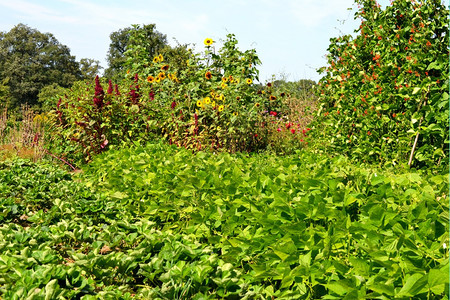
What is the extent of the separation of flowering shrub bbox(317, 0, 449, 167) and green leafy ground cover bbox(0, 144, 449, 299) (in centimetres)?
163

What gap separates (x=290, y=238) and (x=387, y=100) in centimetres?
340

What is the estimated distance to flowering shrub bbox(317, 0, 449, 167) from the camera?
4.34m

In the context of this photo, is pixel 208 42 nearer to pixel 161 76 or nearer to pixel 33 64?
pixel 161 76

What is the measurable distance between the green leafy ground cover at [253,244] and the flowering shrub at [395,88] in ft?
5.36

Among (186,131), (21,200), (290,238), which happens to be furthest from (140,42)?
(290,238)

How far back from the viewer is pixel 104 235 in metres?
2.59

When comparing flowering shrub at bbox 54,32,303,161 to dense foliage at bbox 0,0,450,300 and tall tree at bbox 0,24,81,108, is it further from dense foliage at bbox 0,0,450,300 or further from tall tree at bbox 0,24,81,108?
tall tree at bbox 0,24,81,108

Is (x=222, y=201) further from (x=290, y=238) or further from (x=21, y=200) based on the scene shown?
(x=21, y=200)

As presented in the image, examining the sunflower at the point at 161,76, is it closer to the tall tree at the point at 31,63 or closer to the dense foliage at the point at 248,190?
the dense foliage at the point at 248,190

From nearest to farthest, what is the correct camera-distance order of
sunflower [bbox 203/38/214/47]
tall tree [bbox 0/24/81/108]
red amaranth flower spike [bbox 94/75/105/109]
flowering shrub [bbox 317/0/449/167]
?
1. flowering shrub [bbox 317/0/449/167]
2. red amaranth flower spike [bbox 94/75/105/109]
3. sunflower [bbox 203/38/214/47]
4. tall tree [bbox 0/24/81/108]

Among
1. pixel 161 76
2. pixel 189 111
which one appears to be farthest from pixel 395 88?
pixel 161 76

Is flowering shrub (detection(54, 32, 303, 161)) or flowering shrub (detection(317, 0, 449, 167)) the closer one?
flowering shrub (detection(317, 0, 449, 167))

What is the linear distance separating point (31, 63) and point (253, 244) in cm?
5211

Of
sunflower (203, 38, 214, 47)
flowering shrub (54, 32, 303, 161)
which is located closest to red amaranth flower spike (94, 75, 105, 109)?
flowering shrub (54, 32, 303, 161)
